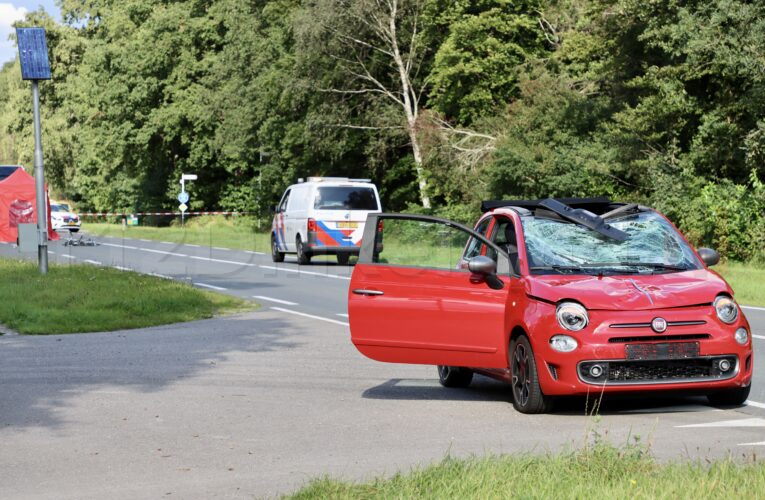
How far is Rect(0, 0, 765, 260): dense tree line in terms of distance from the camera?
98.7 feet

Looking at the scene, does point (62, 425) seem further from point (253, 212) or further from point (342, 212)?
point (253, 212)

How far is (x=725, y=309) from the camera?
8766 mm

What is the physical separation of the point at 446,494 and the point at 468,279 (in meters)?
3.78

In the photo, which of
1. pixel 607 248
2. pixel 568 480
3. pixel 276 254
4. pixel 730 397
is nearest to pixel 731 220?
pixel 276 254

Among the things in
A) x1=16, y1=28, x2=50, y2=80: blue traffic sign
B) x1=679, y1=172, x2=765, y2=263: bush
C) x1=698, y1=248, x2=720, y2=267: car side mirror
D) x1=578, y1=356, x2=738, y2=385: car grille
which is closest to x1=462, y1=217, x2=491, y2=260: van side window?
x1=698, y1=248, x2=720, y2=267: car side mirror

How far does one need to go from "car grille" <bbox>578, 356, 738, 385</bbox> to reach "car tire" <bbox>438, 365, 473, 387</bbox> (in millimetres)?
2107

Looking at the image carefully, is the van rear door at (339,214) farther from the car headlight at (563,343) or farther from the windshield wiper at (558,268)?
the car headlight at (563,343)

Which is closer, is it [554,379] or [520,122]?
[554,379]

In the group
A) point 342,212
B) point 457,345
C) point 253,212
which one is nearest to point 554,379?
point 457,345

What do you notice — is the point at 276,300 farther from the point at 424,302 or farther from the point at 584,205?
the point at 424,302

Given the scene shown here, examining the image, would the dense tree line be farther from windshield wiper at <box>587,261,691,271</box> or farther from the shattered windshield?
windshield wiper at <box>587,261,691,271</box>

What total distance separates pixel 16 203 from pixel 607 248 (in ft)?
79.8

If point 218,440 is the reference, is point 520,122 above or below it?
above

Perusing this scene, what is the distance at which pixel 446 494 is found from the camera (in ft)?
18.6
